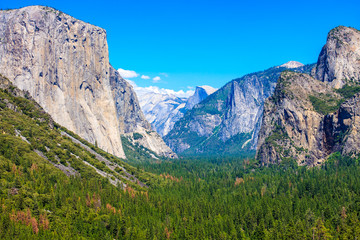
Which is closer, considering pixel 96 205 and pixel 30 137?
pixel 96 205

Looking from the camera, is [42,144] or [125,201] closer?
[125,201]

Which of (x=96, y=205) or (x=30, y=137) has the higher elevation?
(x=30, y=137)

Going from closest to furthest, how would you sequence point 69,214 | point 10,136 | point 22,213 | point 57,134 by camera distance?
point 22,213 → point 69,214 → point 10,136 → point 57,134

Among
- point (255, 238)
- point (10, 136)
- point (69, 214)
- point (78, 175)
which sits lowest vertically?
point (255, 238)

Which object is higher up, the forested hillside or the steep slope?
the steep slope

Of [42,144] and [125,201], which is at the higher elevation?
[42,144]

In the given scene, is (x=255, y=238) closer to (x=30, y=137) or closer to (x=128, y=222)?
(x=128, y=222)

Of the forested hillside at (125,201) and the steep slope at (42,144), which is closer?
the forested hillside at (125,201)

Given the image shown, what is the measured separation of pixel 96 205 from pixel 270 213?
56.8 m

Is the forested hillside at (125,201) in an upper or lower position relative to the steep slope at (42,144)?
lower

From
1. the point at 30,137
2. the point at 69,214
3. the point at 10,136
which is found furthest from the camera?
the point at 30,137

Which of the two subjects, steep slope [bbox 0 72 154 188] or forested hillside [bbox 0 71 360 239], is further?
steep slope [bbox 0 72 154 188]

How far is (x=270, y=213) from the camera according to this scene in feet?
429

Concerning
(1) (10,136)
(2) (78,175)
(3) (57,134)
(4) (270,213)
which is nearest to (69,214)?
(2) (78,175)
